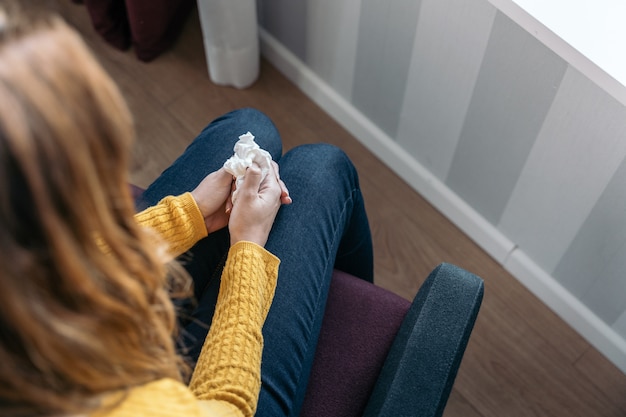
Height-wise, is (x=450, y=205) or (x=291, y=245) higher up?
(x=291, y=245)

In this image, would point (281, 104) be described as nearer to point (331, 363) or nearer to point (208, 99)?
point (208, 99)

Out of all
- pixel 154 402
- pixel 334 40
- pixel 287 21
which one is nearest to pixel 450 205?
pixel 334 40

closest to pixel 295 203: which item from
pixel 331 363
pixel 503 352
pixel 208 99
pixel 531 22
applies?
pixel 331 363

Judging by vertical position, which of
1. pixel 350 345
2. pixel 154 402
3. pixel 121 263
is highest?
pixel 121 263

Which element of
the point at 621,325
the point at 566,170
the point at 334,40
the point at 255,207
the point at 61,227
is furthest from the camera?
the point at 334,40

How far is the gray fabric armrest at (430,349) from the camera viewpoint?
739mm

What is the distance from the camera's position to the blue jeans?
2.67 ft

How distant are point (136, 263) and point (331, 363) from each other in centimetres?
43

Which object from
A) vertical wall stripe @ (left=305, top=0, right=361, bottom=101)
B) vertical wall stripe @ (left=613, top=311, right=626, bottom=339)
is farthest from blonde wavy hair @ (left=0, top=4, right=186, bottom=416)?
vertical wall stripe @ (left=613, top=311, right=626, bottom=339)

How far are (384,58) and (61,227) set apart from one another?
98 centimetres

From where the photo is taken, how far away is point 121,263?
505 mm

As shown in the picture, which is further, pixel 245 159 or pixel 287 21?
pixel 287 21

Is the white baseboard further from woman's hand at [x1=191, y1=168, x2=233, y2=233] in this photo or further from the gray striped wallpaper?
woman's hand at [x1=191, y1=168, x2=233, y2=233]

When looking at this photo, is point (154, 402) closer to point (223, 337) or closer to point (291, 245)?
point (223, 337)
